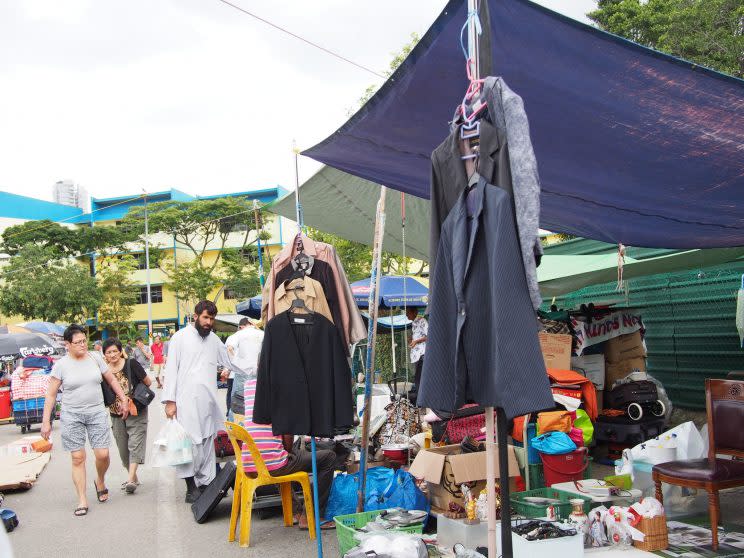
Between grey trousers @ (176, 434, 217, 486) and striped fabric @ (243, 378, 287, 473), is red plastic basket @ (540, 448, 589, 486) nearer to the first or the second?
striped fabric @ (243, 378, 287, 473)

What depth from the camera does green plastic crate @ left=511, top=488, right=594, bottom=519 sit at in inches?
189

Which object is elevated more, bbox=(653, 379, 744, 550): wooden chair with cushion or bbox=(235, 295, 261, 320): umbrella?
bbox=(235, 295, 261, 320): umbrella

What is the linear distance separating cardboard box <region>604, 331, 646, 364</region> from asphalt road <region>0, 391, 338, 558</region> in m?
4.88

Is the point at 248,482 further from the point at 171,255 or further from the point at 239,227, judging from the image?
the point at 171,255

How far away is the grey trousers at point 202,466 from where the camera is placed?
7066mm

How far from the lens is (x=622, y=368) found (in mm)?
8797

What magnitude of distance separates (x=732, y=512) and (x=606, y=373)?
324cm

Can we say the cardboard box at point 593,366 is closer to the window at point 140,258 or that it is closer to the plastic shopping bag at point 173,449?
the plastic shopping bag at point 173,449

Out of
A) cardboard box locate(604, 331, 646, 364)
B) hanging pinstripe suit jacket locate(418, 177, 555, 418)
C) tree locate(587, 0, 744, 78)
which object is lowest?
cardboard box locate(604, 331, 646, 364)

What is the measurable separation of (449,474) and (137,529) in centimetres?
325

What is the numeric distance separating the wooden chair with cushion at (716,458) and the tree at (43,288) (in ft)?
138

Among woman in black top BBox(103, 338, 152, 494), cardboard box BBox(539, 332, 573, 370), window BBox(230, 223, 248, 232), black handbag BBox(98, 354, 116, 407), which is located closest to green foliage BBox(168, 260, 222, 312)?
window BBox(230, 223, 248, 232)

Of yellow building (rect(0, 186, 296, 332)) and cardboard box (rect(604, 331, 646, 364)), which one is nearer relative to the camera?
cardboard box (rect(604, 331, 646, 364))

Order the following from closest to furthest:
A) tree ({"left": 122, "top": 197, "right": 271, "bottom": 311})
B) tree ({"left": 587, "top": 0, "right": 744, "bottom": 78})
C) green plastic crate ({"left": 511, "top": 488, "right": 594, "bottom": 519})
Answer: green plastic crate ({"left": 511, "top": 488, "right": 594, "bottom": 519})
tree ({"left": 587, "top": 0, "right": 744, "bottom": 78})
tree ({"left": 122, "top": 197, "right": 271, "bottom": 311})
